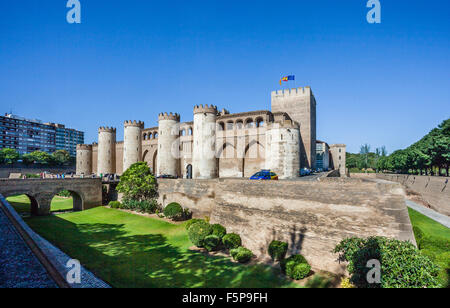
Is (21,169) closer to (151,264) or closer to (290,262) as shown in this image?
(151,264)

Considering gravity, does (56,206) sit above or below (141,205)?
below

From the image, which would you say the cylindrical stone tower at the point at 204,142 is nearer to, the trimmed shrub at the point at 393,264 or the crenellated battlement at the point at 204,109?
the crenellated battlement at the point at 204,109

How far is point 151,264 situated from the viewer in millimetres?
15391

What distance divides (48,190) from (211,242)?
Answer: 76.5 ft

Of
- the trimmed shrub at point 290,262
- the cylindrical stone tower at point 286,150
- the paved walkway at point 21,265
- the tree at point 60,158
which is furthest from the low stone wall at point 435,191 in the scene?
the tree at point 60,158

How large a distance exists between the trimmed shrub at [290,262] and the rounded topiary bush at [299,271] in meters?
0.15

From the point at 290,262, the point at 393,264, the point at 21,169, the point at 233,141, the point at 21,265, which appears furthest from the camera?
the point at 21,169

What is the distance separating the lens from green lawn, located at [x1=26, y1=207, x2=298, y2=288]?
13.2 meters

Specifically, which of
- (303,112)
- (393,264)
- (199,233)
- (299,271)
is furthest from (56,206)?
(393,264)

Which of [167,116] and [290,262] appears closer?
[290,262]

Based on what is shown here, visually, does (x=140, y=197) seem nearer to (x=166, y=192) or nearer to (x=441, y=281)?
(x=166, y=192)

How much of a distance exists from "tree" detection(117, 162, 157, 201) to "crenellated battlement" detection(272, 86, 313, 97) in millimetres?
23899

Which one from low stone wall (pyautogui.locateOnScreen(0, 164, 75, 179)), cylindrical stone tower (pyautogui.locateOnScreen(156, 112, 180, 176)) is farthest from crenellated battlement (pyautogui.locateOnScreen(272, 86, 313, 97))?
low stone wall (pyautogui.locateOnScreen(0, 164, 75, 179))

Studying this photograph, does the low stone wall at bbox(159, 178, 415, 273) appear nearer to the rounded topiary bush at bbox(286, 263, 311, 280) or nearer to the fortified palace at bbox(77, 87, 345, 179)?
the rounded topiary bush at bbox(286, 263, 311, 280)
